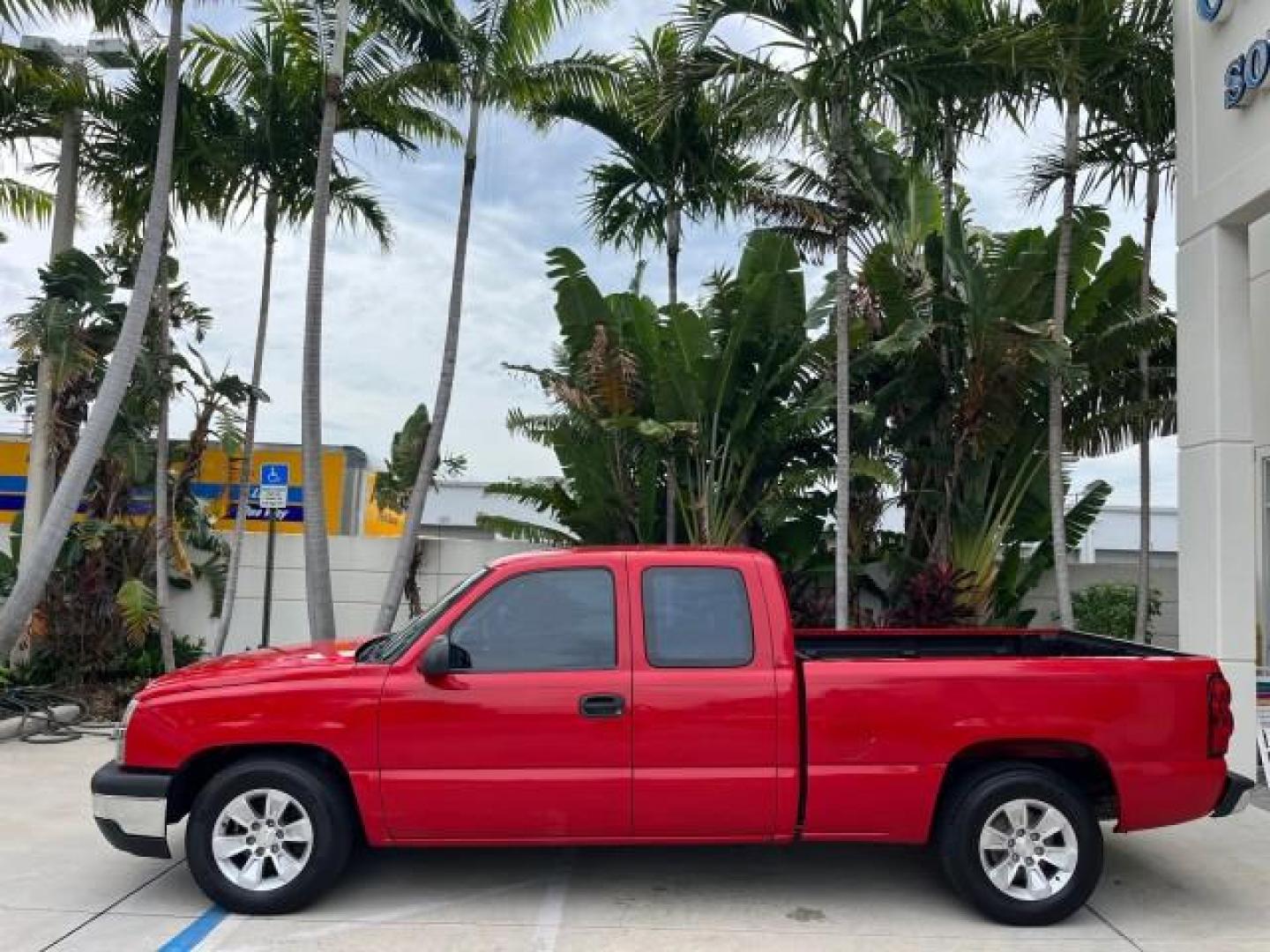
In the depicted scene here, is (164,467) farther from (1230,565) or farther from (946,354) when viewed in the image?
(1230,565)

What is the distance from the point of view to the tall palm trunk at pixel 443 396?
10.9m

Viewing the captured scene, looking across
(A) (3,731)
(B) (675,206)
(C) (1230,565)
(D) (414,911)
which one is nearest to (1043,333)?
(C) (1230,565)

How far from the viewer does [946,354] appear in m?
11.3

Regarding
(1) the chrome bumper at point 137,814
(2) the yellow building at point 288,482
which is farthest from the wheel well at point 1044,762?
(2) the yellow building at point 288,482

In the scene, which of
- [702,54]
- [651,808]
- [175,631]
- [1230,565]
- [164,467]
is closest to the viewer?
[651,808]

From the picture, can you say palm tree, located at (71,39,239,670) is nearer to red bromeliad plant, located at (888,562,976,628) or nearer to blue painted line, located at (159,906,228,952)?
blue painted line, located at (159,906,228,952)

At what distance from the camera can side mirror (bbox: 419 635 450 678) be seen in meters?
4.89

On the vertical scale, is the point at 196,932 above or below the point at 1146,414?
below

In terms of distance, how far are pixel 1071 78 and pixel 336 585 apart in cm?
951

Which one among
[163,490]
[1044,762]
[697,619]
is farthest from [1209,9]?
[163,490]

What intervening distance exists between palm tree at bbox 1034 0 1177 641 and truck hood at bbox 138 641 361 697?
8.23 m

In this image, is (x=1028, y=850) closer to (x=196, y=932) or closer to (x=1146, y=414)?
(x=196, y=932)

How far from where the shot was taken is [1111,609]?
37.2 feet

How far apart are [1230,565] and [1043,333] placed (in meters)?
2.83
